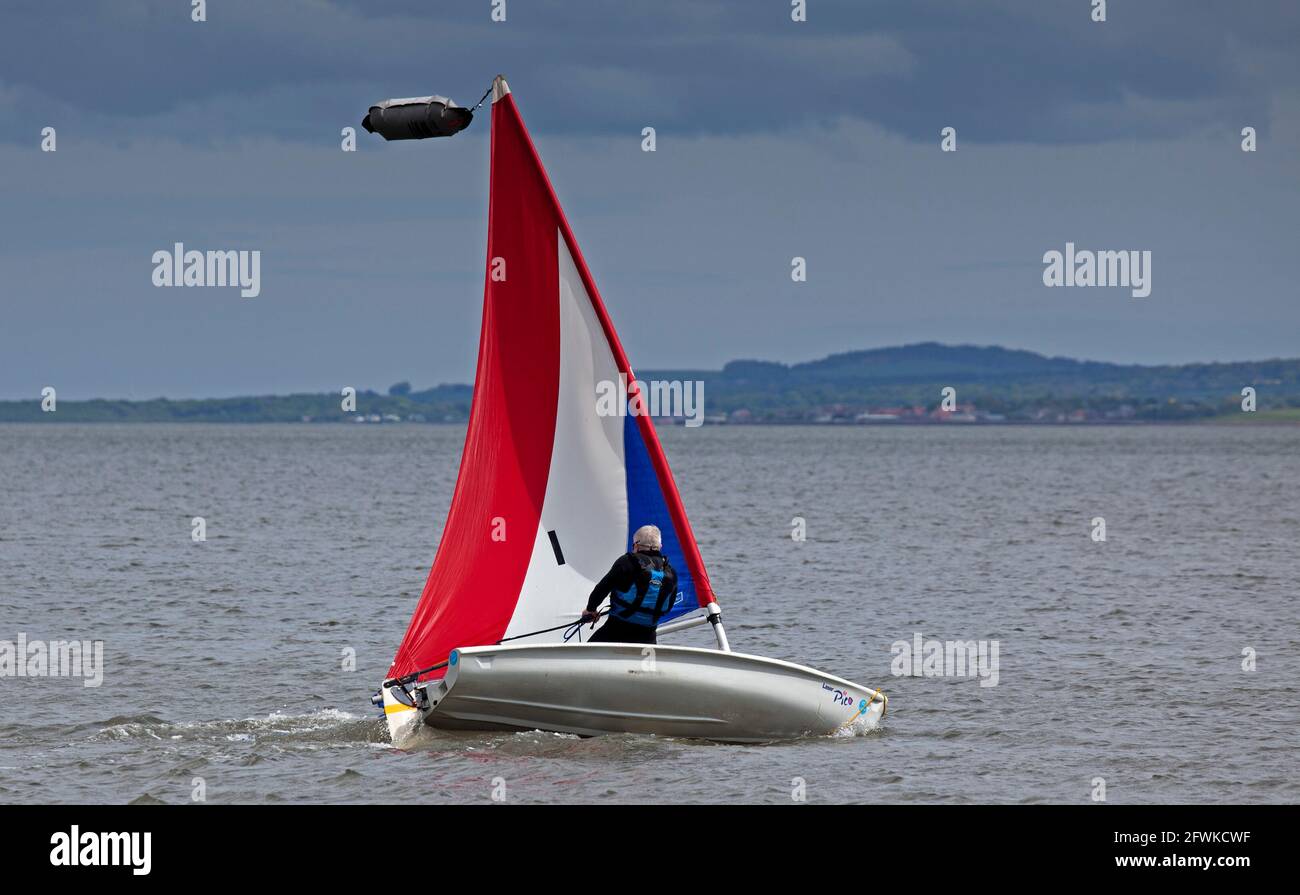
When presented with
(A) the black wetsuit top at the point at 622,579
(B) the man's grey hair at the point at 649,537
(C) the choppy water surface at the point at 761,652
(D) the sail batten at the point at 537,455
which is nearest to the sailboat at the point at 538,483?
(D) the sail batten at the point at 537,455

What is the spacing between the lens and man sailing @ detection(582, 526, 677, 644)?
55.9 ft

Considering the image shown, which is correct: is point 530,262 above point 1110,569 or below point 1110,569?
above

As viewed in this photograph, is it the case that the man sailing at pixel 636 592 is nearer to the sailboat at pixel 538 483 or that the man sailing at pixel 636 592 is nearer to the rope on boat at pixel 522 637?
the rope on boat at pixel 522 637

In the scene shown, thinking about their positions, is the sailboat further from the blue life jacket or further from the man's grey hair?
the man's grey hair

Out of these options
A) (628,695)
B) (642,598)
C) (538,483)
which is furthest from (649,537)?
(538,483)

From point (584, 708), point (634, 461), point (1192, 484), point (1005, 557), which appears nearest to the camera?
point (584, 708)

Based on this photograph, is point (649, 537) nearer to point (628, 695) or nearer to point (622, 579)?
point (622, 579)

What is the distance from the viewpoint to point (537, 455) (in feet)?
60.7

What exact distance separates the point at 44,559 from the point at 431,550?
33.1 ft

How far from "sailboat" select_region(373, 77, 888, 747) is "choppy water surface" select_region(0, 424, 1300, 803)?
1.03 meters

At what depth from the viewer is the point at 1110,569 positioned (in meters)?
39.7

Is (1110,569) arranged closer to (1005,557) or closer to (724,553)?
(1005,557)

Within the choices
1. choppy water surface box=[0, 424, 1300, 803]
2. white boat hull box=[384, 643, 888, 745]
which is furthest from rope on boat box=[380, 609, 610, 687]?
choppy water surface box=[0, 424, 1300, 803]
